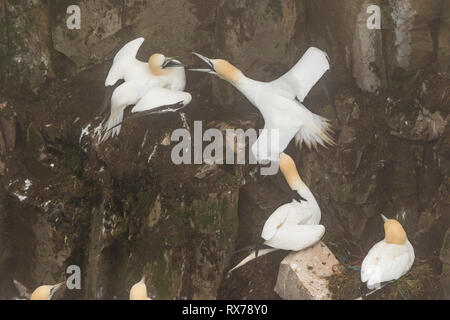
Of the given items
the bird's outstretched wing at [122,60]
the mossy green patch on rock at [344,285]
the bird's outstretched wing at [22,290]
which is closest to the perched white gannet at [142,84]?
the bird's outstretched wing at [122,60]

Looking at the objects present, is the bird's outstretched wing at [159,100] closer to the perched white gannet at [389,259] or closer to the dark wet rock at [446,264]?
the perched white gannet at [389,259]

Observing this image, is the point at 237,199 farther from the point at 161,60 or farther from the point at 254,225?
the point at 161,60

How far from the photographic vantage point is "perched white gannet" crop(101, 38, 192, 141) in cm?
518

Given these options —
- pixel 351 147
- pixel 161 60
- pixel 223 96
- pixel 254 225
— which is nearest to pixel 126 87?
pixel 161 60

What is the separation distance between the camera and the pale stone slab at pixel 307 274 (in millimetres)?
4832

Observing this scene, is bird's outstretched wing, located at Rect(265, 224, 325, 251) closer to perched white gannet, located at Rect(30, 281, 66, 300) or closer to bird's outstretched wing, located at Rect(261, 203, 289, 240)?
bird's outstretched wing, located at Rect(261, 203, 289, 240)

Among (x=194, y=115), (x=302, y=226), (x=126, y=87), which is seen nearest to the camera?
(x=302, y=226)

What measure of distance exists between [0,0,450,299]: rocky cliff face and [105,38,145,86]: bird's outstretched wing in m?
0.28

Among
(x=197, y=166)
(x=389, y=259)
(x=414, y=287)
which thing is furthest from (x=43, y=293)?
(x=414, y=287)

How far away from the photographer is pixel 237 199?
515cm

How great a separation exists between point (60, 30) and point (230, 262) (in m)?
2.19

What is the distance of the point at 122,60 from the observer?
543cm

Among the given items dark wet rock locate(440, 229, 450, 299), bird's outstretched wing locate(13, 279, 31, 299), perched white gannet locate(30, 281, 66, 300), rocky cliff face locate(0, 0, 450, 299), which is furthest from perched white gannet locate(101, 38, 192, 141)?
dark wet rock locate(440, 229, 450, 299)
